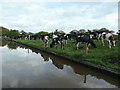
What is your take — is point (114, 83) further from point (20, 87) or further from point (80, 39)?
point (80, 39)

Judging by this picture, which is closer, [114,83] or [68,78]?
[114,83]

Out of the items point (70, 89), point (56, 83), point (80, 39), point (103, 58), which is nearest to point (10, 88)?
point (56, 83)

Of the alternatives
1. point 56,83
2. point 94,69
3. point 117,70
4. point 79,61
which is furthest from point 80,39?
point 56,83

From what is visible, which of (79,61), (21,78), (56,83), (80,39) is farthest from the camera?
(80,39)

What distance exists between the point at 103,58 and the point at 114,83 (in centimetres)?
383

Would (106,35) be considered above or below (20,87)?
above

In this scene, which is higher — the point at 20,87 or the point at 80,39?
the point at 80,39

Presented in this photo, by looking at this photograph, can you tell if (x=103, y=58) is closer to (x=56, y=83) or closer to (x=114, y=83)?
(x=114, y=83)

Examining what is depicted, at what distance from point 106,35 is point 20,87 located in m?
12.1

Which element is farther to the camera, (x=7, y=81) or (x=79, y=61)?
(x=79, y=61)

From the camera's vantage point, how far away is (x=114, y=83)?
8.64 metres

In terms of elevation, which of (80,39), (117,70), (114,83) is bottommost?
(114,83)

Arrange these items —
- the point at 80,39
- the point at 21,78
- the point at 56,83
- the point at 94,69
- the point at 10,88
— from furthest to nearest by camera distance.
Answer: the point at 80,39 < the point at 94,69 < the point at 21,78 < the point at 56,83 < the point at 10,88

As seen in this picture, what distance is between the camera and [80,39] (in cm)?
1698
